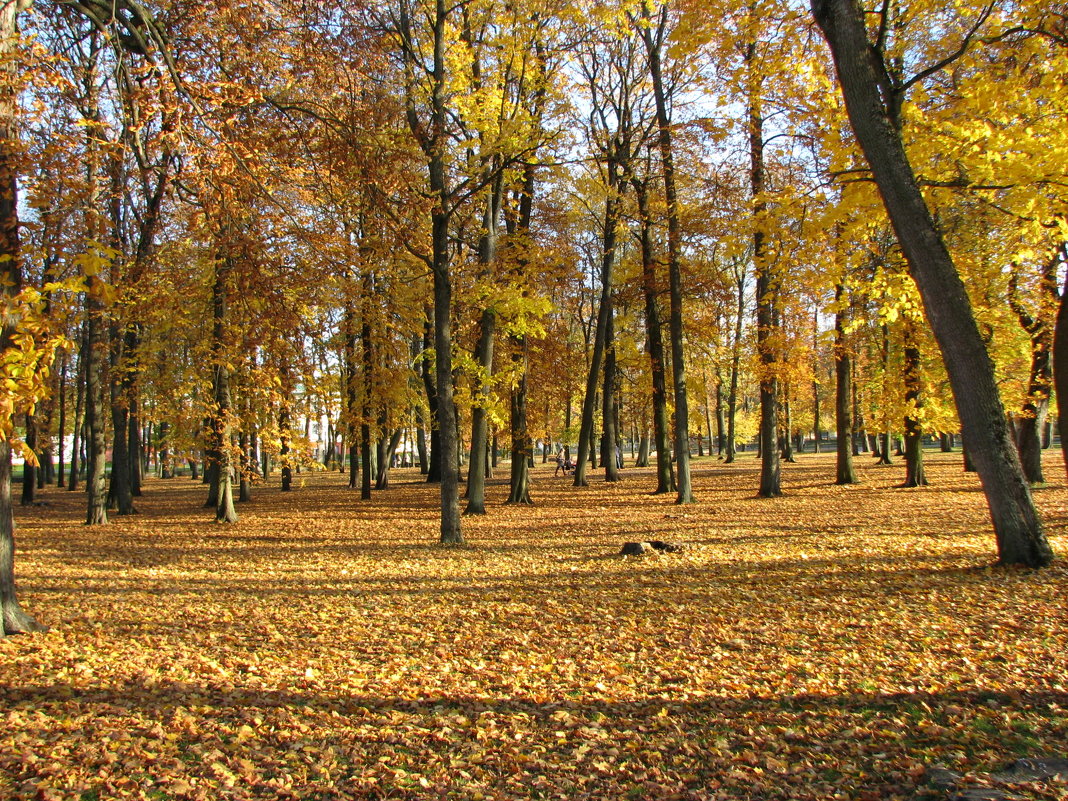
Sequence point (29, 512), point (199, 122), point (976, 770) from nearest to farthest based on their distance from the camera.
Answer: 1. point (976, 770)
2. point (199, 122)
3. point (29, 512)

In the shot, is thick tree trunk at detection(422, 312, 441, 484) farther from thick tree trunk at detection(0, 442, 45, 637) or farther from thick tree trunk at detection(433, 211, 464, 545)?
thick tree trunk at detection(0, 442, 45, 637)

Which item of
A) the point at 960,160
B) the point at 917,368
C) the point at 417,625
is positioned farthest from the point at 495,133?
the point at 917,368

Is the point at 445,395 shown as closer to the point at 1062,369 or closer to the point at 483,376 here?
the point at 483,376

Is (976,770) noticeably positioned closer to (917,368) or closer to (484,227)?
(484,227)

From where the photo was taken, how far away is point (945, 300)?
639 centimetres

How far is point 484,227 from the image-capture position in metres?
15.0

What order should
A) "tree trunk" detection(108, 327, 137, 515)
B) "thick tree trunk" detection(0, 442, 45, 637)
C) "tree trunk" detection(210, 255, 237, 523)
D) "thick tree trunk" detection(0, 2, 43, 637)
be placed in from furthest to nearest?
"tree trunk" detection(108, 327, 137, 515)
"tree trunk" detection(210, 255, 237, 523)
"thick tree trunk" detection(0, 442, 45, 637)
"thick tree trunk" detection(0, 2, 43, 637)

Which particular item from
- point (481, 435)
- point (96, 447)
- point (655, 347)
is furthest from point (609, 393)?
point (96, 447)

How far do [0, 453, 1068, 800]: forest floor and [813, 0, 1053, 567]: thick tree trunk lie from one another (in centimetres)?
61

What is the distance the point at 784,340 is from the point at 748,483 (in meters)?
6.92

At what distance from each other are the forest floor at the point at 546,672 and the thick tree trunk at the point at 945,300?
613mm

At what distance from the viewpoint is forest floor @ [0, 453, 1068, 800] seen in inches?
133

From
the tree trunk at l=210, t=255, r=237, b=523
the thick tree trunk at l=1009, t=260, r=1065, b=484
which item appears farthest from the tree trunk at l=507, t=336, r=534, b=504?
the thick tree trunk at l=1009, t=260, r=1065, b=484

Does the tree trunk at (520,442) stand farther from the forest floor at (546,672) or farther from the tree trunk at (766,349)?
the forest floor at (546,672)
